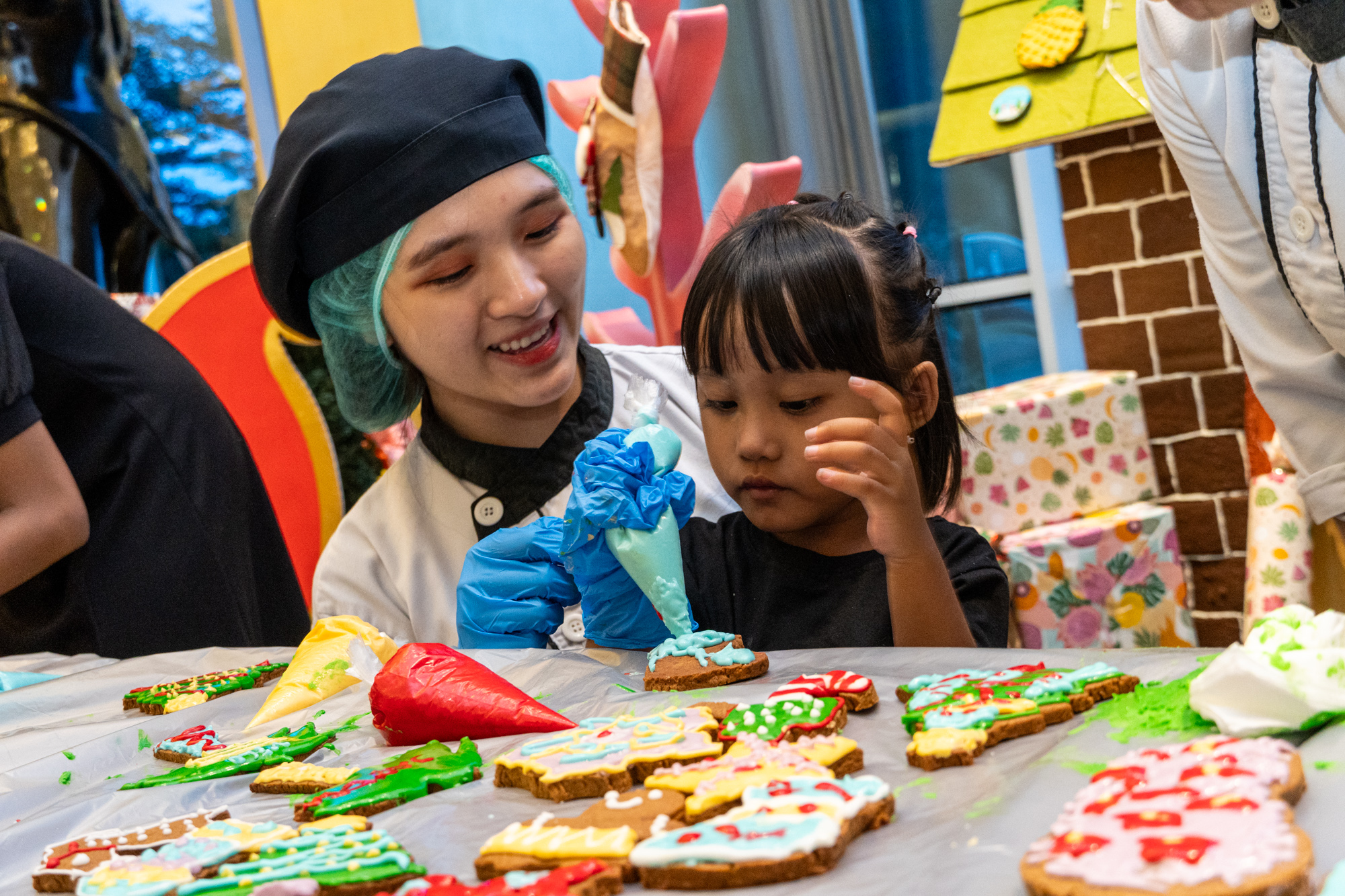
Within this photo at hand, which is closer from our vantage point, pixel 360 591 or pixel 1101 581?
pixel 360 591

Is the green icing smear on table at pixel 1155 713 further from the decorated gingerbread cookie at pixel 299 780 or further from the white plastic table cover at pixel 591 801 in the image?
the decorated gingerbread cookie at pixel 299 780

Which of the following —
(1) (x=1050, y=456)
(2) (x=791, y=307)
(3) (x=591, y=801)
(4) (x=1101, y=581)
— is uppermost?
(2) (x=791, y=307)

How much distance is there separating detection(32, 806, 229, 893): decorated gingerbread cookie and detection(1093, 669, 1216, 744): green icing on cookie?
0.48 m

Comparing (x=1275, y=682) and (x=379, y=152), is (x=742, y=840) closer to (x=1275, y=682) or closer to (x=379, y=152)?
(x=1275, y=682)

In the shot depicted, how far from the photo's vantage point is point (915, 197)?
3.20 m

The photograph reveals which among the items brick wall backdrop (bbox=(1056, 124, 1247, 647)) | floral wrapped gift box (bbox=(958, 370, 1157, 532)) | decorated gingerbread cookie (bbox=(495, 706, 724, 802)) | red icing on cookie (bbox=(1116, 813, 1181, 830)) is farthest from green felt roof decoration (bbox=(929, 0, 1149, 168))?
red icing on cookie (bbox=(1116, 813, 1181, 830))

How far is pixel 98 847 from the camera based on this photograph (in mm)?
588

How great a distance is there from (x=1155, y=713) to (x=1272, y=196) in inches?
30.3

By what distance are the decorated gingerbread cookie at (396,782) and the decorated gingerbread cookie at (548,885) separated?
130 mm

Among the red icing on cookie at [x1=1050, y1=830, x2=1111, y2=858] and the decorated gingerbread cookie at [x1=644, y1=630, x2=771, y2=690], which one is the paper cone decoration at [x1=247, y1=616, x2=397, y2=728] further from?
the red icing on cookie at [x1=1050, y1=830, x2=1111, y2=858]

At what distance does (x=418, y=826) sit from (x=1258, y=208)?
1.02 metres

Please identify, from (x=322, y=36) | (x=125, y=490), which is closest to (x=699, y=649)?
(x=125, y=490)

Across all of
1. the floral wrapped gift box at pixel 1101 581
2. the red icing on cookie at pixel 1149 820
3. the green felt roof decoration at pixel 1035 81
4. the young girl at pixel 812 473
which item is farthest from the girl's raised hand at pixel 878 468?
the green felt roof decoration at pixel 1035 81

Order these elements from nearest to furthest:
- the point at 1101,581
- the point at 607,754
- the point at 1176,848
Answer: the point at 1176,848
the point at 607,754
the point at 1101,581
